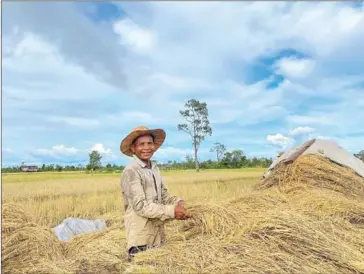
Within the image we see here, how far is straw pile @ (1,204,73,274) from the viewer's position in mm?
3143

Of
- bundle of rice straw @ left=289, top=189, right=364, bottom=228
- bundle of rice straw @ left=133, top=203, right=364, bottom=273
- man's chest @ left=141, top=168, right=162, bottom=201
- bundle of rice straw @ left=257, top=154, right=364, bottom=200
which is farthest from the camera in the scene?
bundle of rice straw @ left=257, top=154, right=364, bottom=200

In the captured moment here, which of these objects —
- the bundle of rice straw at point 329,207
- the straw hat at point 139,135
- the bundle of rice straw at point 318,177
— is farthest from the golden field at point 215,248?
the bundle of rice straw at point 318,177

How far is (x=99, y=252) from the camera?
3.66m

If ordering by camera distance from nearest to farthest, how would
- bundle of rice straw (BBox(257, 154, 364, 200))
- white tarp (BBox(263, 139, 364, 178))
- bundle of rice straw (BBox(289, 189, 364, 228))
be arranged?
bundle of rice straw (BBox(289, 189, 364, 228)), bundle of rice straw (BBox(257, 154, 364, 200)), white tarp (BBox(263, 139, 364, 178))

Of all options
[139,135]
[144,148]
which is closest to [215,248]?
[144,148]

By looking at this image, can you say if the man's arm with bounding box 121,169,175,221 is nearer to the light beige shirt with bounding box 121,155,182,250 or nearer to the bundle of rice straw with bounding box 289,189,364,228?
the light beige shirt with bounding box 121,155,182,250

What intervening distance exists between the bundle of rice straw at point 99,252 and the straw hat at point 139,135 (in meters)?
0.88

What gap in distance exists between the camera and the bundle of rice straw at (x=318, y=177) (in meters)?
6.58

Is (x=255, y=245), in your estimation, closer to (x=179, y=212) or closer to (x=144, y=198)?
(x=179, y=212)

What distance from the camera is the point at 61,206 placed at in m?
8.33

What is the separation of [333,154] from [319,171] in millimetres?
997

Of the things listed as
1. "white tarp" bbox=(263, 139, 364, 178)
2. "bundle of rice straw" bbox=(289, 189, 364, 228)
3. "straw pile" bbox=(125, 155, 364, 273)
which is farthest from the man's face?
"white tarp" bbox=(263, 139, 364, 178)

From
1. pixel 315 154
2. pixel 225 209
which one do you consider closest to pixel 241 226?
pixel 225 209

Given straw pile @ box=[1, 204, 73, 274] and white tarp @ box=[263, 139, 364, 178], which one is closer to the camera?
straw pile @ box=[1, 204, 73, 274]
